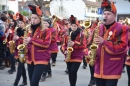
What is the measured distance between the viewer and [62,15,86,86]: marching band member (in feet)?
21.4

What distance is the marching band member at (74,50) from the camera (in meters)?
6.51

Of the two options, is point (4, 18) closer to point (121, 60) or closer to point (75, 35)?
point (75, 35)

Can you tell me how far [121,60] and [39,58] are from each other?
5.79ft

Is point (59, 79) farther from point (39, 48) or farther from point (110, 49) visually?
point (110, 49)

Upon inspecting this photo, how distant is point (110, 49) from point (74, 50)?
2.46m

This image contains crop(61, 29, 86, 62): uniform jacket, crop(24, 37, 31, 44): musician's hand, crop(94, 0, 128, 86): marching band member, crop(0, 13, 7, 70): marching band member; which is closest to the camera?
crop(94, 0, 128, 86): marching band member

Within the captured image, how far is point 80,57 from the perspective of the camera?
6.70m

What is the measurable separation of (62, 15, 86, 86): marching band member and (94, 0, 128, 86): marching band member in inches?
80.6

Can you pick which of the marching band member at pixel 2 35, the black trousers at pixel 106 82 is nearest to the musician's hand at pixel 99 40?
the black trousers at pixel 106 82

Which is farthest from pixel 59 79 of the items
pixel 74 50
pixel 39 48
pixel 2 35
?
pixel 39 48

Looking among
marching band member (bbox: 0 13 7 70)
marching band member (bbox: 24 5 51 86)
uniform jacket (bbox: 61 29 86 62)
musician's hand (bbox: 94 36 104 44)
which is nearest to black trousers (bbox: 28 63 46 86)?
marching band member (bbox: 24 5 51 86)

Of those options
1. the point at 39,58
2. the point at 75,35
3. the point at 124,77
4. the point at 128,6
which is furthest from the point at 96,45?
the point at 128,6

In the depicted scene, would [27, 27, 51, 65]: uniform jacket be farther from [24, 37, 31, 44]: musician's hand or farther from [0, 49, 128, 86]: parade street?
[0, 49, 128, 86]: parade street

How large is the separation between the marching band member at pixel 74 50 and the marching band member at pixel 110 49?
205cm
